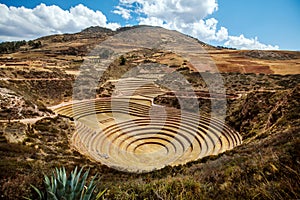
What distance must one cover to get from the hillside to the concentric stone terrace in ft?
0.32

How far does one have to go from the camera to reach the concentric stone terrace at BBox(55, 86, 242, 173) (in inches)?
650

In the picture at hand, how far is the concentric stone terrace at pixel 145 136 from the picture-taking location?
650 inches

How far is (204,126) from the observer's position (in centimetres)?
2216

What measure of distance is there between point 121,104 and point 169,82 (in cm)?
1557

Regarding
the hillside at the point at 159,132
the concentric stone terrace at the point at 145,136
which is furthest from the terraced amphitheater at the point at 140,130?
the hillside at the point at 159,132

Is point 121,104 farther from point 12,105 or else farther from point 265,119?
point 265,119

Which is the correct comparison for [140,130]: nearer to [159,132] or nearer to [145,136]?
[145,136]

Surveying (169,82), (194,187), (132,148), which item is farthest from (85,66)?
(194,187)

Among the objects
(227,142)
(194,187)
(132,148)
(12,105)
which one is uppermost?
(194,187)

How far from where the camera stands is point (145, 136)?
69.3 ft

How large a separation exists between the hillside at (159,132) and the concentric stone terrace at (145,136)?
98mm

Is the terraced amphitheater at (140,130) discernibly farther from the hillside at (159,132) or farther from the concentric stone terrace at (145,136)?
the hillside at (159,132)

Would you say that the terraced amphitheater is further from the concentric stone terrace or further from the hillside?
the hillside

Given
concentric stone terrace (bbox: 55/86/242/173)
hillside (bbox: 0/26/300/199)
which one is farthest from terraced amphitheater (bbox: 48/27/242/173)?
hillside (bbox: 0/26/300/199)
